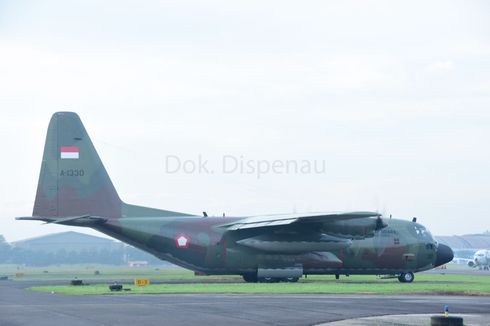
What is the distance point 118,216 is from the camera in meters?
46.3

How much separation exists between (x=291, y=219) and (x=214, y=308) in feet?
54.8

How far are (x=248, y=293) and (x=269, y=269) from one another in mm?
10375

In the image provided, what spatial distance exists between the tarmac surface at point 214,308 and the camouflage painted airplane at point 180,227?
33.3 ft

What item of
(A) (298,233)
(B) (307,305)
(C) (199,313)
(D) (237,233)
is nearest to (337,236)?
(A) (298,233)

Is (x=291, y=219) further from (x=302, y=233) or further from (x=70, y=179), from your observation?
(x=70, y=179)

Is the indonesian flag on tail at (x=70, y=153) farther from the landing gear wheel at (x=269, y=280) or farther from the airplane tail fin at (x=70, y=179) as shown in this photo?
the landing gear wheel at (x=269, y=280)

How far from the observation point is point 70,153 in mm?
46062

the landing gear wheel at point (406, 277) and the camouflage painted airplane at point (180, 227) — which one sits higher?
the camouflage painted airplane at point (180, 227)

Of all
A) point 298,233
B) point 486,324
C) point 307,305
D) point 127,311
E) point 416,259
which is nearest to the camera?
point 486,324

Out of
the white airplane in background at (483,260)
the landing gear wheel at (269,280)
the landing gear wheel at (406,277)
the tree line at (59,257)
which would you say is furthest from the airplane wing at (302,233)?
the tree line at (59,257)

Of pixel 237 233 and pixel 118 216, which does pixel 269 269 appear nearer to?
pixel 237 233

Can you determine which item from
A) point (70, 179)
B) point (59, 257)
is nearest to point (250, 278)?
point (70, 179)

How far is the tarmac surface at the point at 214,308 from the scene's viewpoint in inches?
902

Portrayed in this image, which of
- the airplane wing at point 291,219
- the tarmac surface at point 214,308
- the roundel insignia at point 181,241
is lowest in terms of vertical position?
the tarmac surface at point 214,308
